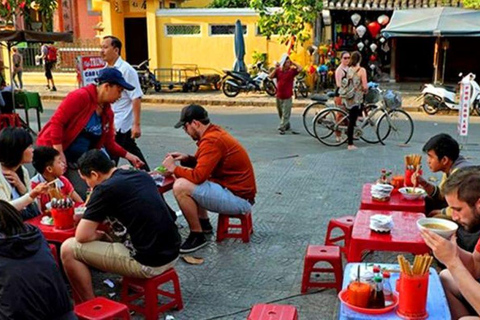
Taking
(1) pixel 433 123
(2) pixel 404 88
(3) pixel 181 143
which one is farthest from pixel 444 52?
(3) pixel 181 143

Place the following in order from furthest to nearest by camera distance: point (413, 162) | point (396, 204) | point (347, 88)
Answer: point (347, 88) → point (413, 162) → point (396, 204)

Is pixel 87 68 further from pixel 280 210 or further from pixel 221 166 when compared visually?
pixel 221 166

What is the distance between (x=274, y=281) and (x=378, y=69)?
15781 millimetres

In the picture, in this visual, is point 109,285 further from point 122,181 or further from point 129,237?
point 122,181

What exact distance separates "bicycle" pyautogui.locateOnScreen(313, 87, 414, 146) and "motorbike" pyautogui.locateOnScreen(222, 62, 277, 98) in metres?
7.03

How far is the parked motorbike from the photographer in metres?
17.1

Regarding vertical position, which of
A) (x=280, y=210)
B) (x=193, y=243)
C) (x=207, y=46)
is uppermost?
(x=207, y=46)

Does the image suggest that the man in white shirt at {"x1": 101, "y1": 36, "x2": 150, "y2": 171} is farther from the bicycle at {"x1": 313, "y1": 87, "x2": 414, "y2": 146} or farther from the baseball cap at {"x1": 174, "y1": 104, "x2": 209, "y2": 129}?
the bicycle at {"x1": 313, "y1": 87, "x2": 414, "y2": 146}

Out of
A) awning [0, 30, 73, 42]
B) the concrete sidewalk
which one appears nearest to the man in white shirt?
awning [0, 30, 73, 42]

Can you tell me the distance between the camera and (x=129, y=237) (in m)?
3.64

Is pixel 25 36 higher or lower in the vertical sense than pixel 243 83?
higher

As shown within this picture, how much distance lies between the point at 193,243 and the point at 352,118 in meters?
5.60

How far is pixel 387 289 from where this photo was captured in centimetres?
280

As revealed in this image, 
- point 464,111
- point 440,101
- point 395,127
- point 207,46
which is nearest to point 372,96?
point 395,127
